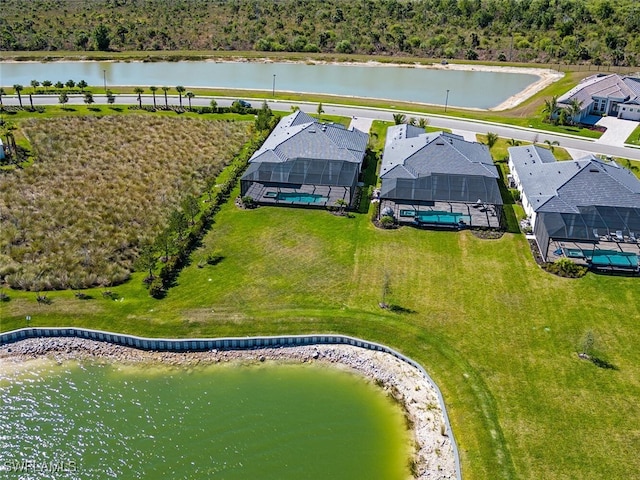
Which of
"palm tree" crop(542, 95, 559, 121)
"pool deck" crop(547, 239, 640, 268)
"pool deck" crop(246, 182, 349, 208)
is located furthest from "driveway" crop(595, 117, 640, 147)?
"pool deck" crop(246, 182, 349, 208)

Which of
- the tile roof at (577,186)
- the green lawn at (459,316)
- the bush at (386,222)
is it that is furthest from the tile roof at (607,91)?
the bush at (386,222)

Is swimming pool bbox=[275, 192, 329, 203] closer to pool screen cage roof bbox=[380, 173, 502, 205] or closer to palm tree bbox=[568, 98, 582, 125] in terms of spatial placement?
pool screen cage roof bbox=[380, 173, 502, 205]

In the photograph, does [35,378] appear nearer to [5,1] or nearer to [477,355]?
[477,355]

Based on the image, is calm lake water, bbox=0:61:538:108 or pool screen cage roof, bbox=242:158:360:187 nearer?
pool screen cage roof, bbox=242:158:360:187

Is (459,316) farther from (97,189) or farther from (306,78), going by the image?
(306,78)

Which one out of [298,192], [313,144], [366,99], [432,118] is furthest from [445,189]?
[366,99]
